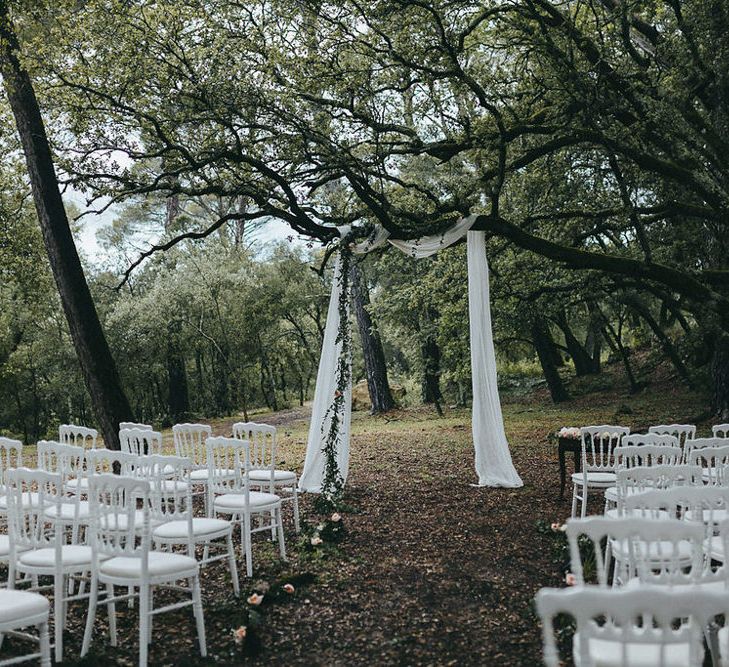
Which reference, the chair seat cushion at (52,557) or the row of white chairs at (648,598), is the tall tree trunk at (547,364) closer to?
the row of white chairs at (648,598)

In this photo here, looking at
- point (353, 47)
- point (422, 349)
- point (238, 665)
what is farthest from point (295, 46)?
point (422, 349)

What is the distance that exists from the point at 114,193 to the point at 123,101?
1.03 metres

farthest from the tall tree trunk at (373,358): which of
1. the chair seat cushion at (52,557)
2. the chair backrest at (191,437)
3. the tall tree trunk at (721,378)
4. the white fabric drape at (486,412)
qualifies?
the chair seat cushion at (52,557)

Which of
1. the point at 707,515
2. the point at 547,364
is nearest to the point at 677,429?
the point at 707,515

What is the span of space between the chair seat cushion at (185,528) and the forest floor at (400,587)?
19.6 inches

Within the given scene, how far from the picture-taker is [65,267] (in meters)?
7.83

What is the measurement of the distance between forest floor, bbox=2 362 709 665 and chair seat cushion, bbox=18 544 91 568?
0.50 m

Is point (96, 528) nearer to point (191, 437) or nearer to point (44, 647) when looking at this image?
point (44, 647)

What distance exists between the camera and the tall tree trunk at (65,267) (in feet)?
25.6

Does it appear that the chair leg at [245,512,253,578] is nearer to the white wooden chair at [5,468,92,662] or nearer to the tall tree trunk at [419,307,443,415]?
the white wooden chair at [5,468,92,662]

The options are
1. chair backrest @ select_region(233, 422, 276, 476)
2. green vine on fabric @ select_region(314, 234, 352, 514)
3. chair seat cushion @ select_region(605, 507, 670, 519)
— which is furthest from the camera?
green vine on fabric @ select_region(314, 234, 352, 514)

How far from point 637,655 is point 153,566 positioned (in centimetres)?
239

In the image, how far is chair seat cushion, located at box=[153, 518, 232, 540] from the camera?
4266 millimetres

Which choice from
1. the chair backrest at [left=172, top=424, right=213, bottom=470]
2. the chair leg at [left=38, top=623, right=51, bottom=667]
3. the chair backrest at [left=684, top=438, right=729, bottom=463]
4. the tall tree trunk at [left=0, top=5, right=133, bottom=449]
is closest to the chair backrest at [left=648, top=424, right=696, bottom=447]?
the chair backrest at [left=684, top=438, right=729, bottom=463]
